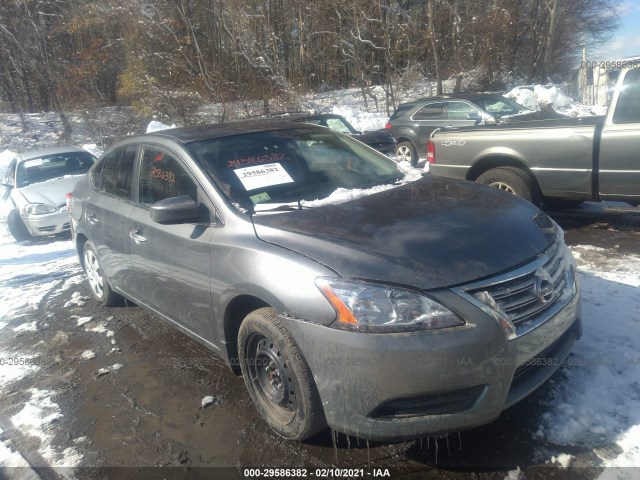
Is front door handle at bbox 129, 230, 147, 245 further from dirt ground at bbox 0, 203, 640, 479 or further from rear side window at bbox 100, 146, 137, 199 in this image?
dirt ground at bbox 0, 203, 640, 479

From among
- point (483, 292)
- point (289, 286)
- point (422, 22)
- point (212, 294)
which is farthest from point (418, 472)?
point (422, 22)

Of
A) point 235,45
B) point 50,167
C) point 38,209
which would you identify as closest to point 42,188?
point 38,209

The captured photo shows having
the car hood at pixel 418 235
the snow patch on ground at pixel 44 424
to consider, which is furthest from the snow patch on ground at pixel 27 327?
the car hood at pixel 418 235

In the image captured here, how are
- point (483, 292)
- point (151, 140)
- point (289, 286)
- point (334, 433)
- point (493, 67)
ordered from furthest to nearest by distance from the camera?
point (493, 67), point (151, 140), point (334, 433), point (289, 286), point (483, 292)

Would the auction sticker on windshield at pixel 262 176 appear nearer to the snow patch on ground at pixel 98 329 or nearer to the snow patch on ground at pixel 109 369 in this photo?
the snow patch on ground at pixel 109 369

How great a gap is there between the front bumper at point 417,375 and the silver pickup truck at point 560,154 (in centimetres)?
367

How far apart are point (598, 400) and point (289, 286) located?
6.15 ft

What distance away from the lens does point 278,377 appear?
274cm

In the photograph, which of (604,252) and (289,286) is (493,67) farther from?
(289,286)

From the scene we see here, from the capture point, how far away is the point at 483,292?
2330mm

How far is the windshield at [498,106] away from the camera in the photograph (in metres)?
10.5

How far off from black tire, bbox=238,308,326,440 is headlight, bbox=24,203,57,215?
698 centimetres

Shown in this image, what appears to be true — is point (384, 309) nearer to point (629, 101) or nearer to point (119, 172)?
point (119, 172)

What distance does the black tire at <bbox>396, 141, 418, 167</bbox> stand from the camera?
459 inches
